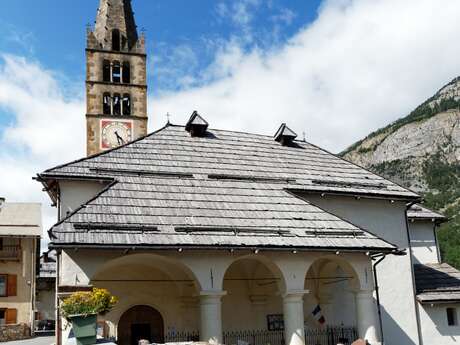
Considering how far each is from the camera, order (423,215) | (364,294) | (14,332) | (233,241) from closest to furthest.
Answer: (233,241) → (364,294) → (423,215) → (14,332)

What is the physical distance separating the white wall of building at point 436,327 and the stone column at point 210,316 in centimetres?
970

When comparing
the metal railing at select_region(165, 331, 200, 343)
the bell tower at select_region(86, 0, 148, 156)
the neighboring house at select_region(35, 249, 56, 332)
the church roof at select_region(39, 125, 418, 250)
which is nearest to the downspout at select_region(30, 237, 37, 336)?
the neighboring house at select_region(35, 249, 56, 332)

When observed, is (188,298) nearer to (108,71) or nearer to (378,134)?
(108,71)

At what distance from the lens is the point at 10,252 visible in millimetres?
37438

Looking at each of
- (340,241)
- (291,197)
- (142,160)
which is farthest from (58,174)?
(340,241)

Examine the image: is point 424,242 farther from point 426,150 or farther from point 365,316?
point 426,150

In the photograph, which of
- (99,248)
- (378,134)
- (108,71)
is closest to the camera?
(99,248)

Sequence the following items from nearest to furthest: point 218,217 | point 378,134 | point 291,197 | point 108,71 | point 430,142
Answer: point 218,217
point 291,197
point 108,71
point 430,142
point 378,134

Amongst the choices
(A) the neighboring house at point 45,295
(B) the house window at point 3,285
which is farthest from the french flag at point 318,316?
(A) the neighboring house at point 45,295

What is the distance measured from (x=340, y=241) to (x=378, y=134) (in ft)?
450

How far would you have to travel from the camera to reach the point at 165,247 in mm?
15609

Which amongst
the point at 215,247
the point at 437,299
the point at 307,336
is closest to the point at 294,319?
the point at 307,336

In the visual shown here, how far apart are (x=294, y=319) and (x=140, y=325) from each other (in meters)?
5.36

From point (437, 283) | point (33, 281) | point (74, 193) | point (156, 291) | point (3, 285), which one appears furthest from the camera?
point (33, 281)
